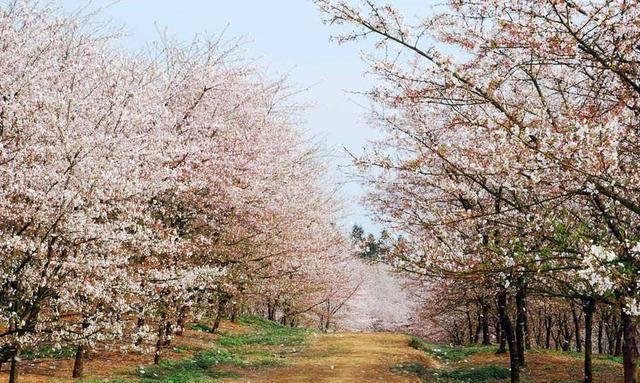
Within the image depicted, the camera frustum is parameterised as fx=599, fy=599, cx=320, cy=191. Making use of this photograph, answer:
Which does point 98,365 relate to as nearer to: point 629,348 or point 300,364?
point 300,364

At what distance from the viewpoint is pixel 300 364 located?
1870cm

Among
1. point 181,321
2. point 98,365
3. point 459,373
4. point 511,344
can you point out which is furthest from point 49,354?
point 511,344

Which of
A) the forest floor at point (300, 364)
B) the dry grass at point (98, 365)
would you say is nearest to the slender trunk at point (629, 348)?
the forest floor at point (300, 364)

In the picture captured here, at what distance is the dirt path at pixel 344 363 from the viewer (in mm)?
16188

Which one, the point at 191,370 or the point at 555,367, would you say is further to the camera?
the point at 555,367

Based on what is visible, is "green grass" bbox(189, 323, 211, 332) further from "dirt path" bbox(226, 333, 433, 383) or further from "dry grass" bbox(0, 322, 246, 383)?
"dirt path" bbox(226, 333, 433, 383)

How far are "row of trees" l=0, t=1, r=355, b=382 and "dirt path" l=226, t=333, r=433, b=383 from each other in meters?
2.90

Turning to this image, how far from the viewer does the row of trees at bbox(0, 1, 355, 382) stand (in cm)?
929

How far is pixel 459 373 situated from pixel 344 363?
3526mm

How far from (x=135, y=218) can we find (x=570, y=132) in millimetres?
9471

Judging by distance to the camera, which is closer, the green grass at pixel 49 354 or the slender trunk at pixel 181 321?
the green grass at pixel 49 354

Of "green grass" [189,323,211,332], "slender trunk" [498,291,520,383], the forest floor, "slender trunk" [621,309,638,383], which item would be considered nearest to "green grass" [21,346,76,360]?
the forest floor

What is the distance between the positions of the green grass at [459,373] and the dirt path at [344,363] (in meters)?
0.58

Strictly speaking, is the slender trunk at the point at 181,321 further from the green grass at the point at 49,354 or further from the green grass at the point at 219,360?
the green grass at the point at 49,354
